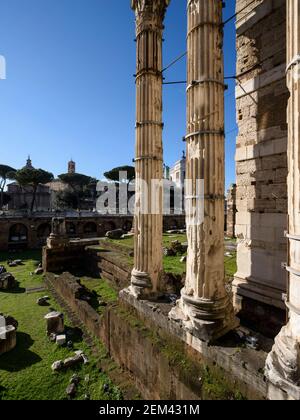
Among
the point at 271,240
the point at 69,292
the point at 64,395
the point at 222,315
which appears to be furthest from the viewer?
the point at 69,292

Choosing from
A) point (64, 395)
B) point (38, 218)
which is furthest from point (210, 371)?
point (38, 218)

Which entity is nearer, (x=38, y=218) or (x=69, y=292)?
(x=69, y=292)

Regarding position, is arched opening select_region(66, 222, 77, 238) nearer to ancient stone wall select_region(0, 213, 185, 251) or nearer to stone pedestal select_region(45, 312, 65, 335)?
ancient stone wall select_region(0, 213, 185, 251)

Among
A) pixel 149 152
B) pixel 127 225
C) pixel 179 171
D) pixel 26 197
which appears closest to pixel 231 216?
pixel 149 152

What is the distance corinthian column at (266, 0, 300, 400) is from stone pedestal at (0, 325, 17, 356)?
251 inches

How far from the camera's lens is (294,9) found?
2.51 m

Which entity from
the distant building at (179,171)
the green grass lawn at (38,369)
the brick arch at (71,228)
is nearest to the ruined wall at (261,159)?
the green grass lawn at (38,369)

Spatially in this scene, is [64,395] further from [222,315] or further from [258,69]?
[258,69]

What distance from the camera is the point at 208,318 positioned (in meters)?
3.78

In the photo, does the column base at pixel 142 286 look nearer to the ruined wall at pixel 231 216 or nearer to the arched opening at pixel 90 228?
the ruined wall at pixel 231 216

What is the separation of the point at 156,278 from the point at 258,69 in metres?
4.68

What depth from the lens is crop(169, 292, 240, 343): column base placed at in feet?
12.1

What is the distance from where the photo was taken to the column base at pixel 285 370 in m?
2.49

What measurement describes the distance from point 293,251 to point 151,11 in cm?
598
